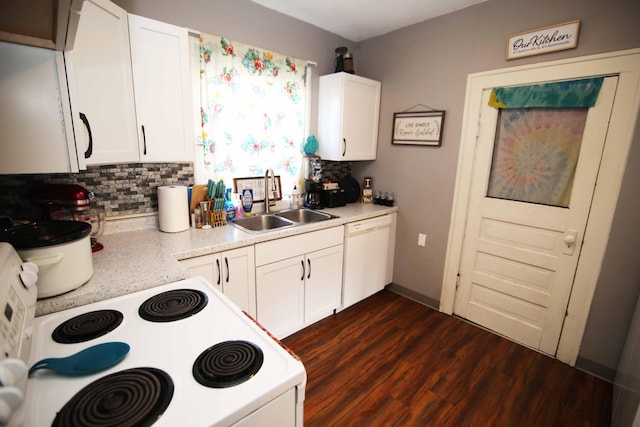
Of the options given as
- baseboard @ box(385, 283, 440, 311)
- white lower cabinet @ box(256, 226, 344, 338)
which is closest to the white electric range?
white lower cabinet @ box(256, 226, 344, 338)

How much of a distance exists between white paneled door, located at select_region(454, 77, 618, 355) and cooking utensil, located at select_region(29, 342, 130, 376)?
8.22 feet

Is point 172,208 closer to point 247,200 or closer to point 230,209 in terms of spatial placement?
point 230,209

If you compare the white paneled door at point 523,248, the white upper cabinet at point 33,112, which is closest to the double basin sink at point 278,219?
the white upper cabinet at point 33,112

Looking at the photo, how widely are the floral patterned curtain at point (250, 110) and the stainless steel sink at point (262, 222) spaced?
1.12 feet

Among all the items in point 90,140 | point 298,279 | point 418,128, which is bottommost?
point 298,279

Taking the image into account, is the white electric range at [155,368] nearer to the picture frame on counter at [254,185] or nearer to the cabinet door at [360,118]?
the picture frame on counter at [254,185]

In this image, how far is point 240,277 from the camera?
6.20 ft

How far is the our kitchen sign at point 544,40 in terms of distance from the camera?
1867 millimetres

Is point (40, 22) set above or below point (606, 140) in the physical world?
above

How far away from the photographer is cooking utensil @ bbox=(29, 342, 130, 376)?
2.48 feet

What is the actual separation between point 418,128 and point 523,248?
1313mm

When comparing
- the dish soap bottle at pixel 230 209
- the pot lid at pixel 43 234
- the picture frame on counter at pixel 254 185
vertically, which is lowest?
the dish soap bottle at pixel 230 209

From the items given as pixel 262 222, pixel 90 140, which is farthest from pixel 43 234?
pixel 262 222

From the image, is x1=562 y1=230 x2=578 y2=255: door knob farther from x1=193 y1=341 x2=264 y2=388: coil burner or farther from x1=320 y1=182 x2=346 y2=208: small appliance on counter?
x1=193 y1=341 x2=264 y2=388: coil burner
